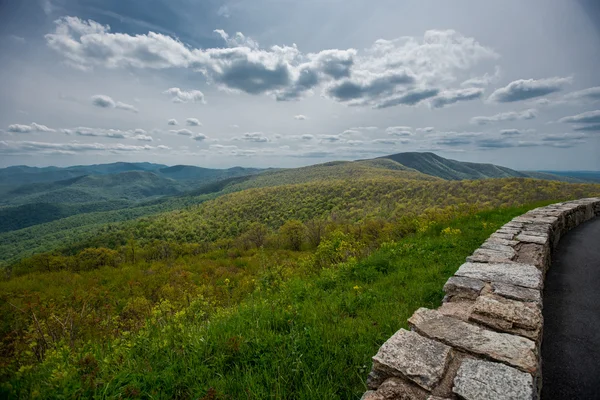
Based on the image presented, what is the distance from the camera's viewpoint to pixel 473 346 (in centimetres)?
201

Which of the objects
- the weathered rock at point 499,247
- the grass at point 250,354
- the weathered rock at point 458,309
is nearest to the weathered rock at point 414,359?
the grass at point 250,354

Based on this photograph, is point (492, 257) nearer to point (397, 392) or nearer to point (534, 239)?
point (534, 239)

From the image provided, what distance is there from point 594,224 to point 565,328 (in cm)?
735

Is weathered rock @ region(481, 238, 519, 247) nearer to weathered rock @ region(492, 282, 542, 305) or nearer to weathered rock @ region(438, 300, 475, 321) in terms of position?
weathered rock @ region(492, 282, 542, 305)

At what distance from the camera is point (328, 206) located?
77500 millimetres

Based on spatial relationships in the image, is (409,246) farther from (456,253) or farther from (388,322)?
(388,322)

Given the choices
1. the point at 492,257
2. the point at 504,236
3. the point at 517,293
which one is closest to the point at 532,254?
the point at 492,257

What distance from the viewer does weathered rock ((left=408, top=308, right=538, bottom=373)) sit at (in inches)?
73.0

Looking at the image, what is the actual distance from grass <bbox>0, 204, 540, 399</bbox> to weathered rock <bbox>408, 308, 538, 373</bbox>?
0.63 m

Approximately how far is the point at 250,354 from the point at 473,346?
6.50 ft

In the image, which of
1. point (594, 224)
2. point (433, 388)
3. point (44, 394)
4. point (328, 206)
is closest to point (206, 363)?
point (44, 394)

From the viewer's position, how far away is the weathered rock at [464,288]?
2930 millimetres

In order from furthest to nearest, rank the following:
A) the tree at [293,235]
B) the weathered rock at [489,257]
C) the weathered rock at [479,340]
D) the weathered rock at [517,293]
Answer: the tree at [293,235], the weathered rock at [489,257], the weathered rock at [517,293], the weathered rock at [479,340]

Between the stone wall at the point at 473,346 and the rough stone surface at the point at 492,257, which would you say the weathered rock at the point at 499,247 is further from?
the stone wall at the point at 473,346
